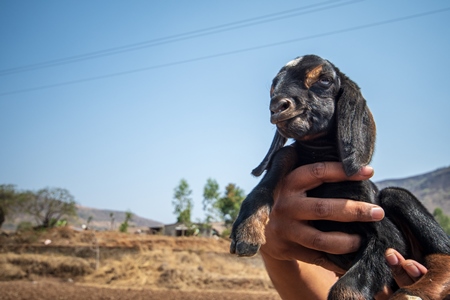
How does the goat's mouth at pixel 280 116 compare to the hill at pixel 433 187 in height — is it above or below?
below

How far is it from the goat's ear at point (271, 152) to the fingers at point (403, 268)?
1049mm

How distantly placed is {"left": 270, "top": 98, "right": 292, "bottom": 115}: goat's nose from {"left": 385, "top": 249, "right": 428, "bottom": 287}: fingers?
1.14 meters

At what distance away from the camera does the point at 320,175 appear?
10.5ft

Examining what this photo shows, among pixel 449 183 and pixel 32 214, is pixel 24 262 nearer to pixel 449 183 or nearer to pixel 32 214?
pixel 32 214

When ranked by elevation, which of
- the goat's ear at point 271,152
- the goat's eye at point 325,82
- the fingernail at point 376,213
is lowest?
the fingernail at point 376,213

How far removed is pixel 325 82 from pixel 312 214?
3.11 ft

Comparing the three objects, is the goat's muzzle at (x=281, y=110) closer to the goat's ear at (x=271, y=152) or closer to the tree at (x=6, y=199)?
the goat's ear at (x=271, y=152)

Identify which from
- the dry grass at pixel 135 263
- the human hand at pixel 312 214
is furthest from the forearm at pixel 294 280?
the dry grass at pixel 135 263

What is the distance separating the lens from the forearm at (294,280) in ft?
13.5

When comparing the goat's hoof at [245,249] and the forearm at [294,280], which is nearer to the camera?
the goat's hoof at [245,249]

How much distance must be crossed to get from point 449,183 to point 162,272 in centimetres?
15688

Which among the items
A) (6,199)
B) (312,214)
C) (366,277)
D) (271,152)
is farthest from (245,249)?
(6,199)

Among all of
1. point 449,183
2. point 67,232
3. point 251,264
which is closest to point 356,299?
point 251,264

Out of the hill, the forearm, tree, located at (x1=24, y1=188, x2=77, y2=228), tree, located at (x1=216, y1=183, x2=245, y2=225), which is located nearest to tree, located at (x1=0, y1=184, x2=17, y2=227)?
tree, located at (x1=24, y1=188, x2=77, y2=228)
